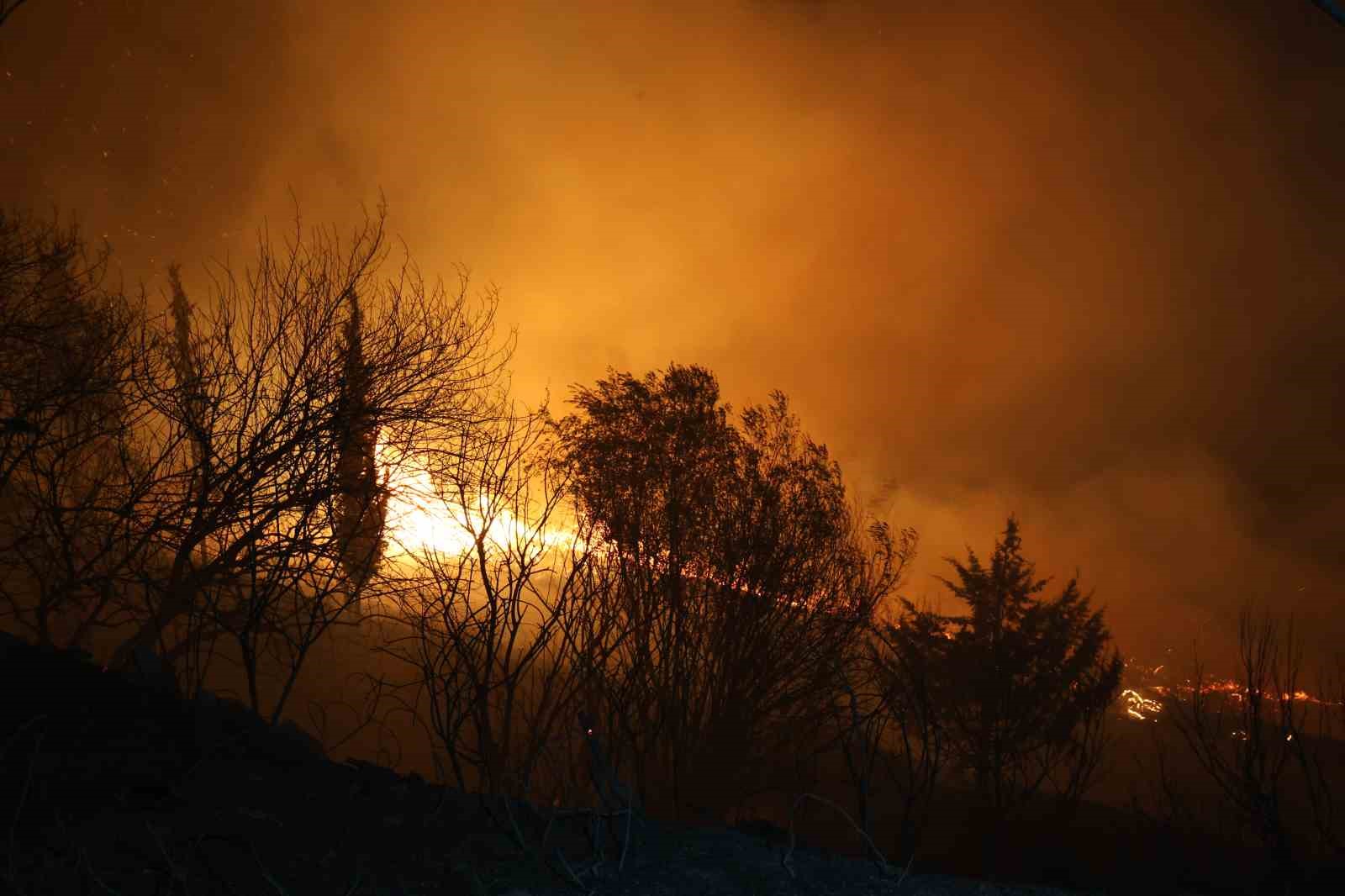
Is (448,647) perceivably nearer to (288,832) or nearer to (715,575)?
(288,832)

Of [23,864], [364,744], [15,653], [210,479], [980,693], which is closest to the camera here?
[23,864]

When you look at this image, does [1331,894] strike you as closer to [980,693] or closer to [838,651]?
[838,651]

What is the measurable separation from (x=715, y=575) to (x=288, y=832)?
9607mm

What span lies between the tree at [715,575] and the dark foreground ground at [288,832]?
510cm

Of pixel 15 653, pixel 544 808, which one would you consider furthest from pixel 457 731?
pixel 15 653

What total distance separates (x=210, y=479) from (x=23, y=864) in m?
7.17

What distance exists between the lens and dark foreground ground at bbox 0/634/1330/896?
13.4 feet

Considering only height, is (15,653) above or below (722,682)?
below

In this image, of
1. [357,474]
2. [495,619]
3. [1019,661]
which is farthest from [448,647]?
[1019,661]

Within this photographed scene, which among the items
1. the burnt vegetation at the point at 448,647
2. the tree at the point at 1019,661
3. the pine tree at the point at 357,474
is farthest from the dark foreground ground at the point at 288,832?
the tree at the point at 1019,661

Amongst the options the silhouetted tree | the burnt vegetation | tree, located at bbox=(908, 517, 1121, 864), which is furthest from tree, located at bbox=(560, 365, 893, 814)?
tree, located at bbox=(908, 517, 1121, 864)

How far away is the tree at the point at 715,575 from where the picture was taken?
40.6 feet

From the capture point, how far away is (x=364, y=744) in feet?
102

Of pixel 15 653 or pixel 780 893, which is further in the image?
pixel 15 653
